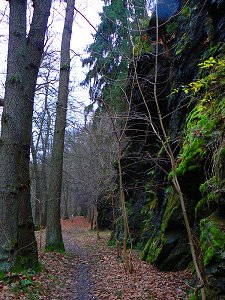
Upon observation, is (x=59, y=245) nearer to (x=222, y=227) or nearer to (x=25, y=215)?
(x=25, y=215)

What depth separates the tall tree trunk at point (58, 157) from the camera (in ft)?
33.8

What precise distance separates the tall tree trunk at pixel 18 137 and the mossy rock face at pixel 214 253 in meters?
3.53

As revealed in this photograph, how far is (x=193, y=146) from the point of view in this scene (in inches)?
243

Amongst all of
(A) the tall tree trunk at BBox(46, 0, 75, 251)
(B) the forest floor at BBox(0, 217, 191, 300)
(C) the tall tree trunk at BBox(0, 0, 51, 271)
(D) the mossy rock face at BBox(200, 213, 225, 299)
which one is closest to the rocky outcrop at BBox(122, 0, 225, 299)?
(D) the mossy rock face at BBox(200, 213, 225, 299)

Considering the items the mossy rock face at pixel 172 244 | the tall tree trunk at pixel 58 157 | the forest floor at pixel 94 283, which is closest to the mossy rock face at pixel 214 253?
the forest floor at pixel 94 283

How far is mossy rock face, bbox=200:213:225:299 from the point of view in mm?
4066

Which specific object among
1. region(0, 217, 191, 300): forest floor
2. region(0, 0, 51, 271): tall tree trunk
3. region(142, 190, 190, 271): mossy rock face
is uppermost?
region(0, 0, 51, 271): tall tree trunk

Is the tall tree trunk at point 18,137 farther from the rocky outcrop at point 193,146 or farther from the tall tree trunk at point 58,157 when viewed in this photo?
the tall tree trunk at point 58,157

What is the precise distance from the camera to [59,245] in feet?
33.5

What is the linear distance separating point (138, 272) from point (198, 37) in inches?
275

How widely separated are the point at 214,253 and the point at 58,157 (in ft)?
24.5

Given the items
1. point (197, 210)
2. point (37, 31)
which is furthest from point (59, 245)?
point (37, 31)

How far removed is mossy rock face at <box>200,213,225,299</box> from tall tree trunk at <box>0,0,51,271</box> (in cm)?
353

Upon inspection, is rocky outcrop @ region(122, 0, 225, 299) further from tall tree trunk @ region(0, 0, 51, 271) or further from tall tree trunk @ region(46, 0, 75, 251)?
tall tree trunk @ region(46, 0, 75, 251)
